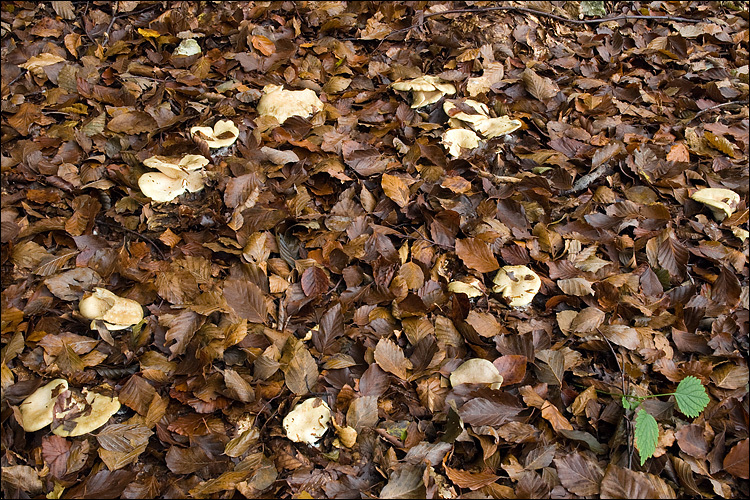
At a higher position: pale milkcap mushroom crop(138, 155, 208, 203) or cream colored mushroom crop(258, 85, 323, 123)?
cream colored mushroom crop(258, 85, 323, 123)

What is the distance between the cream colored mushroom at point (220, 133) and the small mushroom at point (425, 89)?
974 mm

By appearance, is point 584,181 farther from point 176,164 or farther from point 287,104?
point 176,164

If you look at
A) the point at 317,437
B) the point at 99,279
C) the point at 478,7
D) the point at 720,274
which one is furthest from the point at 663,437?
the point at 478,7

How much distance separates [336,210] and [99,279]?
112 centimetres

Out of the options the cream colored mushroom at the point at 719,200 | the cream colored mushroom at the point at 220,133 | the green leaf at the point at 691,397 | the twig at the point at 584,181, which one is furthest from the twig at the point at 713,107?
the cream colored mushroom at the point at 220,133

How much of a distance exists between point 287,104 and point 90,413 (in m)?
1.80

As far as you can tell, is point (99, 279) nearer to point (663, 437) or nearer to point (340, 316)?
point (340, 316)

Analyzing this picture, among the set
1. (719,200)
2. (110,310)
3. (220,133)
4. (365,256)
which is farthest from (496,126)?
(110,310)

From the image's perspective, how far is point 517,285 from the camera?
229 centimetres

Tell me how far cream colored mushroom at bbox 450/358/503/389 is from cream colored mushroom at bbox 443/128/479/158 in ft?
4.01

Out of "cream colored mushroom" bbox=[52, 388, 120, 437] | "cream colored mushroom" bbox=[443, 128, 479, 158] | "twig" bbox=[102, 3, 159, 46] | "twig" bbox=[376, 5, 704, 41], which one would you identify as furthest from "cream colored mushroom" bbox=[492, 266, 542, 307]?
"twig" bbox=[102, 3, 159, 46]

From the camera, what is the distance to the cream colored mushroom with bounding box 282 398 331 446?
1881mm

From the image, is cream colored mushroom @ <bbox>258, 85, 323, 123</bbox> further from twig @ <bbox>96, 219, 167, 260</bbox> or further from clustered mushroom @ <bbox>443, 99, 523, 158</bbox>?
twig @ <bbox>96, 219, 167, 260</bbox>

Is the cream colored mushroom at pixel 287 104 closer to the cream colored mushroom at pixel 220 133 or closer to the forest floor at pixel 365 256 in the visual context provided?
the forest floor at pixel 365 256
